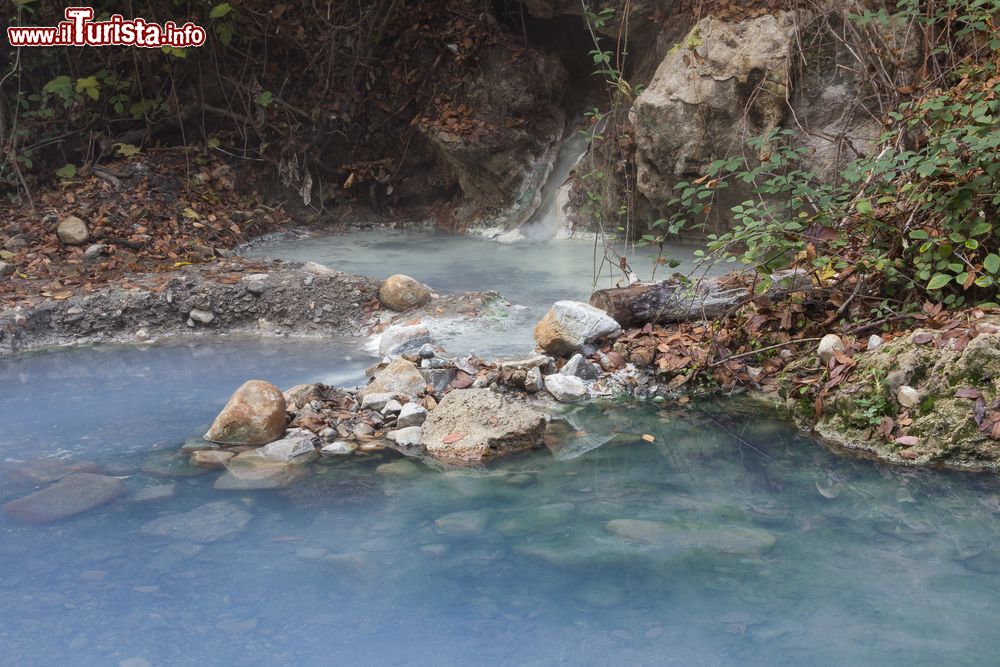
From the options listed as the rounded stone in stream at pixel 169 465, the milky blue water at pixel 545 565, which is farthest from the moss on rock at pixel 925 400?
the rounded stone in stream at pixel 169 465

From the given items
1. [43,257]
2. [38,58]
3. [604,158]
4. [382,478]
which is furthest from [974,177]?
[38,58]

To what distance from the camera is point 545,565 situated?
295cm

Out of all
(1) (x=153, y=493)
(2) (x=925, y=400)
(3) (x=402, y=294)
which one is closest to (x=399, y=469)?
(1) (x=153, y=493)

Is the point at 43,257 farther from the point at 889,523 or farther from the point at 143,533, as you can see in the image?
the point at 889,523

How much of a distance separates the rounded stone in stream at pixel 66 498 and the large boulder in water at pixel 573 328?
2.34 metres

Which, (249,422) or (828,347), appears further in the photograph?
(828,347)

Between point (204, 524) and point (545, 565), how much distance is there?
1.31m

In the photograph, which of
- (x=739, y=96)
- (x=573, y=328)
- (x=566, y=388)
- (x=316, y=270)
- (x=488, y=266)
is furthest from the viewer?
(x=488, y=266)

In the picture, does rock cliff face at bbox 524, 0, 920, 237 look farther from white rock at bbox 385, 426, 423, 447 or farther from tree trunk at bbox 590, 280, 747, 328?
white rock at bbox 385, 426, 423, 447

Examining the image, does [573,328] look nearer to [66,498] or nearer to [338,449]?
[338,449]

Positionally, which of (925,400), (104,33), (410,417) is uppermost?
(104,33)

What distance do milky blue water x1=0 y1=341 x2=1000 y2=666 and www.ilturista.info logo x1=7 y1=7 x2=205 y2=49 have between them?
6335mm

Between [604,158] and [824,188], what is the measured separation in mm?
4462

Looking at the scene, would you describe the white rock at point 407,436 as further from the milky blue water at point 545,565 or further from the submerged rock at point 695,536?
the submerged rock at point 695,536
